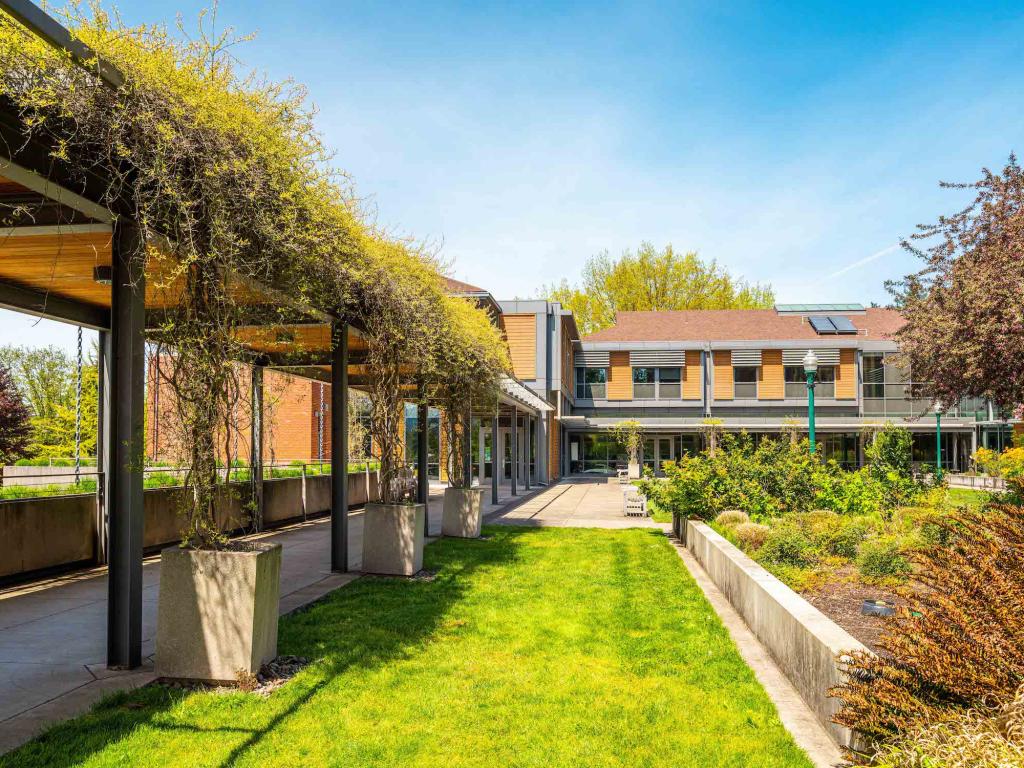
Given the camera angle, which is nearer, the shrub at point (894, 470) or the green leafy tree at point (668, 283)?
the shrub at point (894, 470)

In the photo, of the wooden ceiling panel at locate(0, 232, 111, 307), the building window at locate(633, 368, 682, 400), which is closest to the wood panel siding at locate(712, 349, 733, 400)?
the building window at locate(633, 368, 682, 400)

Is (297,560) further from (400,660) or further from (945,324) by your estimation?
(945,324)

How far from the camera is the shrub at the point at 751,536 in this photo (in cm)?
860

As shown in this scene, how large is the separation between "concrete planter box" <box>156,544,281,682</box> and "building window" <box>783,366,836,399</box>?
34860mm

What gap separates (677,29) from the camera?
9.87 m

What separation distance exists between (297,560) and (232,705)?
5.63 metres

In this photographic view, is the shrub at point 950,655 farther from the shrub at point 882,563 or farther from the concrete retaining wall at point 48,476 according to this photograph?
the concrete retaining wall at point 48,476

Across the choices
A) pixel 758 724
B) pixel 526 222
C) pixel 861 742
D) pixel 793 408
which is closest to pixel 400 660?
pixel 758 724

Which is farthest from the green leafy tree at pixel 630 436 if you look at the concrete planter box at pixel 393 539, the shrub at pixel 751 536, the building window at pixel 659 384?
the concrete planter box at pixel 393 539

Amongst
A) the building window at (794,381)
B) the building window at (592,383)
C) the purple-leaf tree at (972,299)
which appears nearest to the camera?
the purple-leaf tree at (972,299)

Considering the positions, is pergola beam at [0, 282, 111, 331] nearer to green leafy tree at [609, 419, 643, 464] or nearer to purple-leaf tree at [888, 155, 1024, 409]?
purple-leaf tree at [888, 155, 1024, 409]

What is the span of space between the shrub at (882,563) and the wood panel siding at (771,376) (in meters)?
30.8

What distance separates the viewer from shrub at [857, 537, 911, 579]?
6707 millimetres

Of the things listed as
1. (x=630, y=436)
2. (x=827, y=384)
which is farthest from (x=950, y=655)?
(x=827, y=384)
